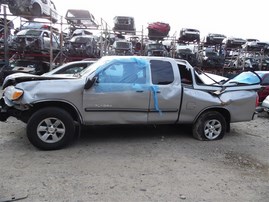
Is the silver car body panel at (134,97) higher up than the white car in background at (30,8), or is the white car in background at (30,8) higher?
the white car in background at (30,8)

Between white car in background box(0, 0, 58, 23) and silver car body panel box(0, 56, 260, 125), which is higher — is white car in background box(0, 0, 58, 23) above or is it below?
above

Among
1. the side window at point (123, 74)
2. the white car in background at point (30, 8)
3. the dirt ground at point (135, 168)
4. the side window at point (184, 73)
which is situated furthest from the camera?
the white car in background at point (30, 8)

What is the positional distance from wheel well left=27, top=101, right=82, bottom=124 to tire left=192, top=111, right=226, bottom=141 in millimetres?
2441

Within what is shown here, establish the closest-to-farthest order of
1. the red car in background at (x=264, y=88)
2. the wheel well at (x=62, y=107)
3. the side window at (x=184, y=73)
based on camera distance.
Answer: the wheel well at (x=62, y=107) → the side window at (x=184, y=73) → the red car in background at (x=264, y=88)

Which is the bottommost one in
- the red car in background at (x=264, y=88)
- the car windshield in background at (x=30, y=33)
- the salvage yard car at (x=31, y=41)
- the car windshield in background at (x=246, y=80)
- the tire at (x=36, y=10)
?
the red car in background at (x=264, y=88)

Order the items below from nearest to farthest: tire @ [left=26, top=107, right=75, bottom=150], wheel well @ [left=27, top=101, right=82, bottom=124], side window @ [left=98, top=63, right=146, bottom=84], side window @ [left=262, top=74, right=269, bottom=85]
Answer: tire @ [left=26, top=107, right=75, bottom=150], wheel well @ [left=27, top=101, right=82, bottom=124], side window @ [left=98, top=63, right=146, bottom=84], side window @ [left=262, top=74, right=269, bottom=85]

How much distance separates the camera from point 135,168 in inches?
176

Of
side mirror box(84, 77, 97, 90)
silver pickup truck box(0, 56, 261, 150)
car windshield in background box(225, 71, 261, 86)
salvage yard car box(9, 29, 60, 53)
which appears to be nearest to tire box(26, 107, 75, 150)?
silver pickup truck box(0, 56, 261, 150)

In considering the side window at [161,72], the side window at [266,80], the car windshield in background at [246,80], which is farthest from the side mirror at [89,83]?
the side window at [266,80]

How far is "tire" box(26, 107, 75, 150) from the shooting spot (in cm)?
494

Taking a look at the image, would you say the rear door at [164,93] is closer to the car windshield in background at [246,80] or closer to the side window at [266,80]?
the car windshield in background at [246,80]

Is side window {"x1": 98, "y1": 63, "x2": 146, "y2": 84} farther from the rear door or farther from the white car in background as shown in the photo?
the white car in background

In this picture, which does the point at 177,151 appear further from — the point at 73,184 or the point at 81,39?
the point at 81,39

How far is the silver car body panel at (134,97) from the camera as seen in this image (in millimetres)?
5027
